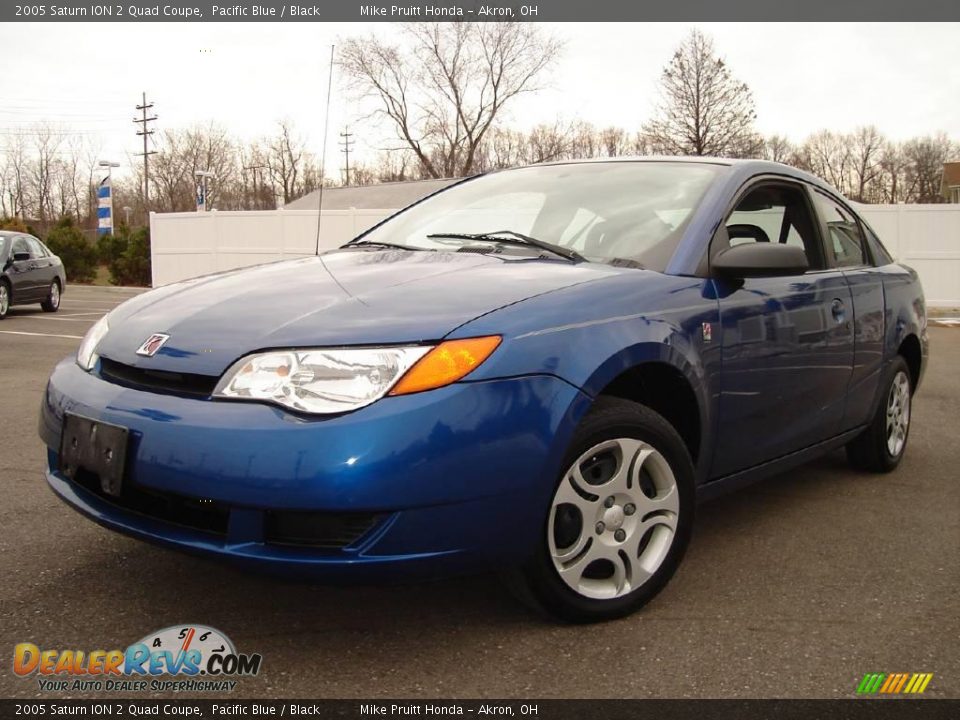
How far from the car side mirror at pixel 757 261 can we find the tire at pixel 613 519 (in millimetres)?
633

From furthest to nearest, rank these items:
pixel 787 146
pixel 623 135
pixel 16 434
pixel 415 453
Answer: pixel 787 146 < pixel 623 135 < pixel 16 434 < pixel 415 453

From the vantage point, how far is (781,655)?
2.46 m

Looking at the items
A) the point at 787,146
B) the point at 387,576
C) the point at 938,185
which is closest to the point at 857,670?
the point at 387,576

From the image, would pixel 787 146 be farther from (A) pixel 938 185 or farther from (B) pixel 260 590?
(B) pixel 260 590

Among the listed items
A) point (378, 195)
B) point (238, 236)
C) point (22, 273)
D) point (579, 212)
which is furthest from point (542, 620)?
point (378, 195)

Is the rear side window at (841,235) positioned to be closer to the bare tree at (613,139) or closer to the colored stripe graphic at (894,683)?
the colored stripe graphic at (894,683)

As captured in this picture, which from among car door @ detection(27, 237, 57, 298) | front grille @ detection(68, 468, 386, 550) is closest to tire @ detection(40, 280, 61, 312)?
car door @ detection(27, 237, 57, 298)

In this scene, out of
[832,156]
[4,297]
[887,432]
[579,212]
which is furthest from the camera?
[832,156]

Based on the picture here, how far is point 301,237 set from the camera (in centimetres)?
2300

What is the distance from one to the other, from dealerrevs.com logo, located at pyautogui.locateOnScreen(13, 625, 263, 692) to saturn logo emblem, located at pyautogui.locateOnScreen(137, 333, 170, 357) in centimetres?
78

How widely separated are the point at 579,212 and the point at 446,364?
1.33 meters

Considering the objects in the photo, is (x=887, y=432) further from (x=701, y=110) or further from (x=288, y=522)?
(x=701, y=110)

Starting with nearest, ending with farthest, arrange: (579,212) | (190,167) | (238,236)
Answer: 1. (579,212)
2. (238,236)
3. (190,167)

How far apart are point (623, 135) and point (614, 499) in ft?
205
